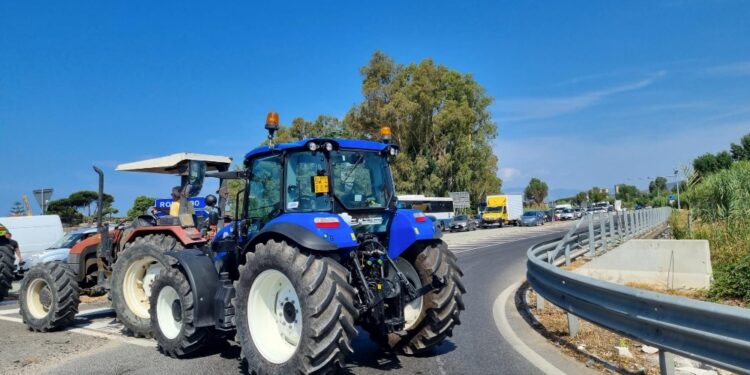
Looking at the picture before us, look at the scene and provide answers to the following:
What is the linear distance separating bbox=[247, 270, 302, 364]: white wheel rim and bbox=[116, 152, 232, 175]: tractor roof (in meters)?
4.08

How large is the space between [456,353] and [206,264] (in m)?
3.13

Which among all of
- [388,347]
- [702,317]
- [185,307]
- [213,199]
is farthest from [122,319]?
[702,317]

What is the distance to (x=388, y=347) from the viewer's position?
20.4 feet

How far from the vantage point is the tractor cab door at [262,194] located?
5.80 m

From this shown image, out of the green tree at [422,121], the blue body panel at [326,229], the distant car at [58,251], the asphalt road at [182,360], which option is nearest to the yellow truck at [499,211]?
the green tree at [422,121]

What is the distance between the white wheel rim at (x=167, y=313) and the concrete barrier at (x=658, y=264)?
9.49 metres

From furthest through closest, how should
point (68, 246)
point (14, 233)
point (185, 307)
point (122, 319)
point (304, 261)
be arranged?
point (14, 233)
point (68, 246)
point (122, 319)
point (185, 307)
point (304, 261)

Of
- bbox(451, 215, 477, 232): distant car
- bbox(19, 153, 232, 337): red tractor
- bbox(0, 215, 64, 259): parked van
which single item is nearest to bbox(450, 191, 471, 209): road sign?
bbox(451, 215, 477, 232): distant car

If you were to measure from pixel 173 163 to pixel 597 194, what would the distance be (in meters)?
143

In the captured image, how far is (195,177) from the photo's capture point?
745 cm

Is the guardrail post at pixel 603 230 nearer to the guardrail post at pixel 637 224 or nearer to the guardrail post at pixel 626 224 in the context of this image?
the guardrail post at pixel 626 224

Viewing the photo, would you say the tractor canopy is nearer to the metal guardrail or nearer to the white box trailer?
the metal guardrail

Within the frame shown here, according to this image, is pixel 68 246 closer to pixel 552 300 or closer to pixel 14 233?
pixel 14 233

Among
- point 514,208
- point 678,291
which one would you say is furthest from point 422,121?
point 678,291
